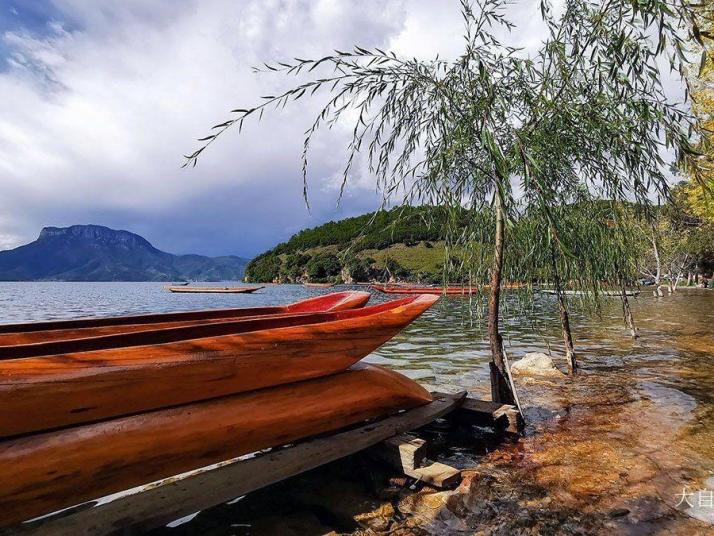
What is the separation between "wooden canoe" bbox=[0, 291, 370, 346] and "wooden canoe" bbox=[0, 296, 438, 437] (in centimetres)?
119

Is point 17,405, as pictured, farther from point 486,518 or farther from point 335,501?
point 486,518

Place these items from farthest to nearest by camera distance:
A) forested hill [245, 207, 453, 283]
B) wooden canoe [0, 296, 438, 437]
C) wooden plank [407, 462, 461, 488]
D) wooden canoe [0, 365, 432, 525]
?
forested hill [245, 207, 453, 283]
wooden plank [407, 462, 461, 488]
wooden canoe [0, 296, 438, 437]
wooden canoe [0, 365, 432, 525]

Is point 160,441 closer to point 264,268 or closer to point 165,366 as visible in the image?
point 165,366

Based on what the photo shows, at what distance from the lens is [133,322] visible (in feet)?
18.6

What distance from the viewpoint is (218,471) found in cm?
348

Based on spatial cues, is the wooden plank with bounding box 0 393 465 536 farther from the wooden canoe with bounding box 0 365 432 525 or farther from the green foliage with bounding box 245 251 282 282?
the green foliage with bounding box 245 251 282 282

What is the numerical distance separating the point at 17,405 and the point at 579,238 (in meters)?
8.08

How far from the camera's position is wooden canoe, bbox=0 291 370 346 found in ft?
15.8

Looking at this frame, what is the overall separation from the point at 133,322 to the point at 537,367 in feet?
26.6

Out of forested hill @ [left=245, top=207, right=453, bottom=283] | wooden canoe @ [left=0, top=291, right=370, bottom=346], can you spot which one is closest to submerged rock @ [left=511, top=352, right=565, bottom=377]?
forested hill @ [left=245, top=207, right=453, bottom=283]

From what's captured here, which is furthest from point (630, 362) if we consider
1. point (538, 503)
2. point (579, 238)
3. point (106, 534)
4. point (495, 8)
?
point (106, 534)

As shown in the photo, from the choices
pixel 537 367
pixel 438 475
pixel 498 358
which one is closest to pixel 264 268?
pixel 537 367

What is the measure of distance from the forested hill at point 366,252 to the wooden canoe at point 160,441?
149 cm

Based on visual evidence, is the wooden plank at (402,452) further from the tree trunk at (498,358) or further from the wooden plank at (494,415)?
the tree trunk at (498,358)
